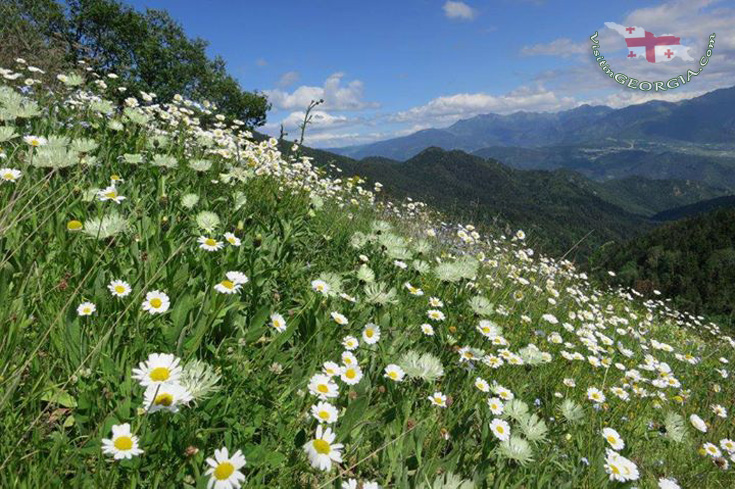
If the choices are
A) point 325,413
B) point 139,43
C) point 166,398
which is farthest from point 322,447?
point 139,43

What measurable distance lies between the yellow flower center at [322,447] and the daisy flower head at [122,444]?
55 centimetres

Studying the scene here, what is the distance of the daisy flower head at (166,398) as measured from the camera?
1.21m

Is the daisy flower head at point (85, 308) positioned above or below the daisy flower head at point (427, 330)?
above

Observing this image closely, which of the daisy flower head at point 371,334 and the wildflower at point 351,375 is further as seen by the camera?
the daisy flower head at point 371,334

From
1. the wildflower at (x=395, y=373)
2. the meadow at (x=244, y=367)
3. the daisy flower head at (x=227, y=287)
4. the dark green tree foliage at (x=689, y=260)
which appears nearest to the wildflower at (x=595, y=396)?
the meadow at (x=244, y=367)

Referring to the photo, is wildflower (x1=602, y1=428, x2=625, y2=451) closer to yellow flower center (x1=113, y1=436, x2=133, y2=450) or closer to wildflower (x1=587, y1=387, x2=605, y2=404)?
wildflower (x1=587, y1=387, x2=605, y2=404)

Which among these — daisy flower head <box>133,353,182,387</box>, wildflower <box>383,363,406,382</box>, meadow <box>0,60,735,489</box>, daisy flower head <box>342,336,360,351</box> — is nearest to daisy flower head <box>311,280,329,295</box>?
meadow <box>0,60,735,489</box>

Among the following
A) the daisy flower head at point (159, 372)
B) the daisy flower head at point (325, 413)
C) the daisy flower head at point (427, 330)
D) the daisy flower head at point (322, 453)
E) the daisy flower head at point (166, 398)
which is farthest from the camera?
the daisy flower head at point (427, 330)

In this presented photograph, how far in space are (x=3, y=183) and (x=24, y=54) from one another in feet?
25.6

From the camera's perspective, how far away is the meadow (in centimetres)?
155

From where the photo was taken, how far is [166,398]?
124 cm

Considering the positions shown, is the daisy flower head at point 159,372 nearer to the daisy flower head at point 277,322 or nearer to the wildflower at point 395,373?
the daisy flower head at point 277,322

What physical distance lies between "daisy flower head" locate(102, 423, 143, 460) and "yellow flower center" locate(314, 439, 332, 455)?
550 millimetres

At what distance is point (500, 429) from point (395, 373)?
0.60m
